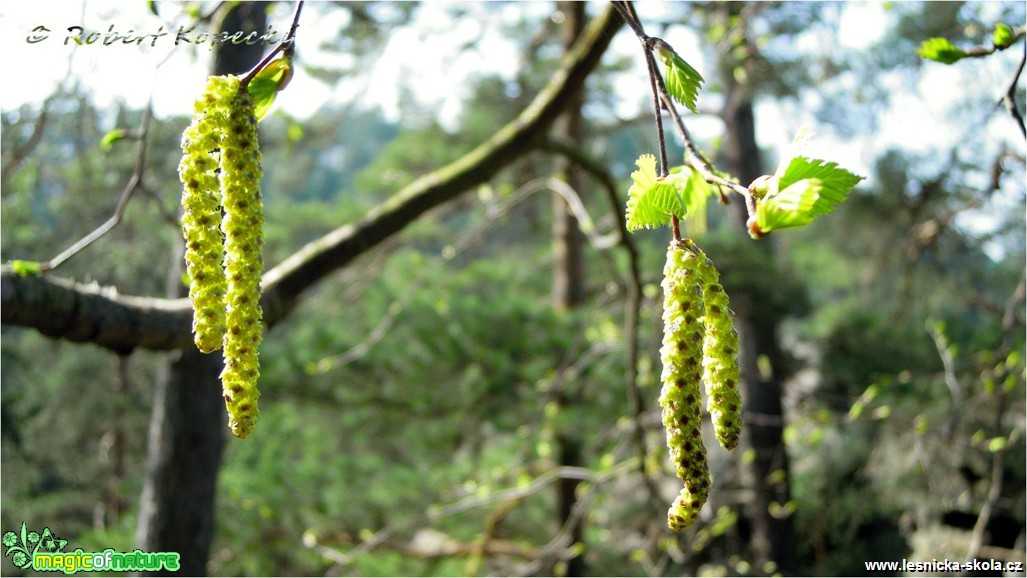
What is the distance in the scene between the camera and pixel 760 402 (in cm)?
610

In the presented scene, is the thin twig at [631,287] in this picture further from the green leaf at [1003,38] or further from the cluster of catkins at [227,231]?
the cluster of catkins at [227,231]

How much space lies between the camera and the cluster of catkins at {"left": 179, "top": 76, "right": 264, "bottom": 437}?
67 centimetres

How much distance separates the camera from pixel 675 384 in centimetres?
65

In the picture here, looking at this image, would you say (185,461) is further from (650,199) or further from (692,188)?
(650,199)

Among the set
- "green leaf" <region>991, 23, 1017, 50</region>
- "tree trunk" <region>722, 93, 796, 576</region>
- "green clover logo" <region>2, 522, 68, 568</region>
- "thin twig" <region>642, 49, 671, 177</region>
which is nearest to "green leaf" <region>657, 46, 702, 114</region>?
"thin twig" <region>642, 49, 671, 177</region>

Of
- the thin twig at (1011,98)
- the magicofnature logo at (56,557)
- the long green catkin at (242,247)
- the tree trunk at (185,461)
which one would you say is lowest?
the magicofnature logo at (56,557)

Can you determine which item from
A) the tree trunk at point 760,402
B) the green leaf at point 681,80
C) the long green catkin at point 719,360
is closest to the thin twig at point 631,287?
the green leaf at point 681,80

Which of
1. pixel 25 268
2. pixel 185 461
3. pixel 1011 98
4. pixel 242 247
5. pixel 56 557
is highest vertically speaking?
pixel 1011 98

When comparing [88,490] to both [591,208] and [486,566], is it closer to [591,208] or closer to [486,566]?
[486,566]

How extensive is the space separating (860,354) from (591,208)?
9.00ft

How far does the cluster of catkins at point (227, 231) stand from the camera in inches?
26.4

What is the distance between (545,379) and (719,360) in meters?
3.75

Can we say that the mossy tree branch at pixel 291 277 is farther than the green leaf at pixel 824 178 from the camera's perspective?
Yes

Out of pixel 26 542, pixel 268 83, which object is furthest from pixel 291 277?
pixel 268 83
